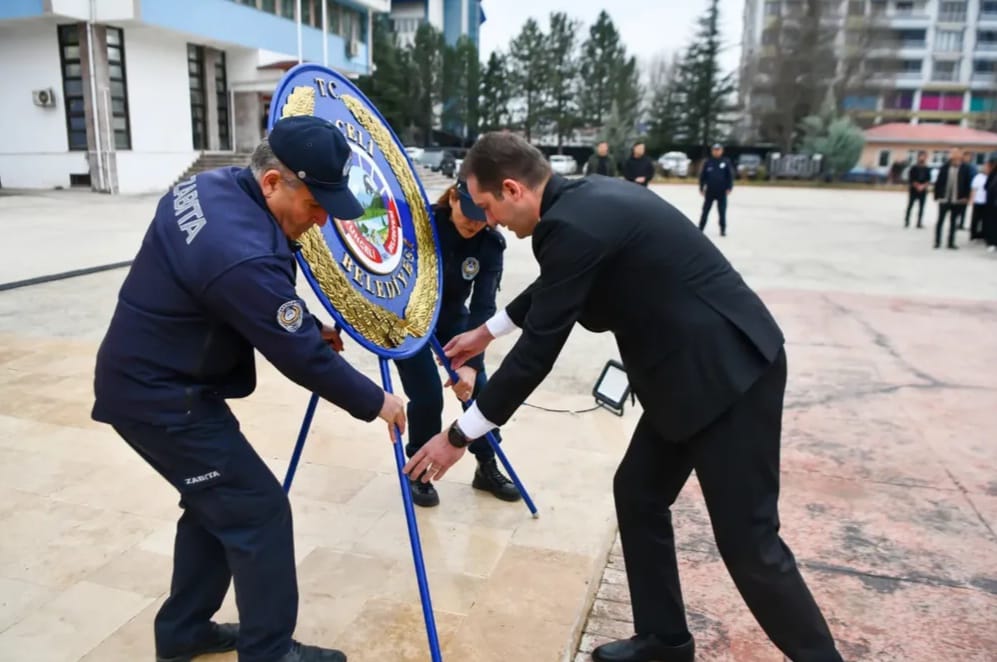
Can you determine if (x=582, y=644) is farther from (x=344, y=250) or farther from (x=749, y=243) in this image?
(x=749, y=243)

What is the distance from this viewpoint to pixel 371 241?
111 inches

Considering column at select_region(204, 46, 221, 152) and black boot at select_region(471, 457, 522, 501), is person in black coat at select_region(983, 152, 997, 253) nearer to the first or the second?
black boot at select_region(471, 457, 522, 501)

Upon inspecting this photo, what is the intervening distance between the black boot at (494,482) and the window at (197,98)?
2496 cm

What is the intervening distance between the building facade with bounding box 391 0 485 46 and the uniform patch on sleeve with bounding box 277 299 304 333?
6248cm

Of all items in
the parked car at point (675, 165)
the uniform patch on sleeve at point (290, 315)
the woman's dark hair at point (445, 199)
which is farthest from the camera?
the parked car at point (675, 165)

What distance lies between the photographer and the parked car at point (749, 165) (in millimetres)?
46234

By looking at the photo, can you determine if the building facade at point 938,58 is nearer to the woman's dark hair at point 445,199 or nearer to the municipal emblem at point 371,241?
the woman's dark hair at point 445,199

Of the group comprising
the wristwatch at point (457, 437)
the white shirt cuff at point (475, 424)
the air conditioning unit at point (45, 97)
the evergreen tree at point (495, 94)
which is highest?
the evergreen tree at point (495, 94)

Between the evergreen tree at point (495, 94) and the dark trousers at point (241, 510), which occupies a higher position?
the evergreen tree at point (495, 94)

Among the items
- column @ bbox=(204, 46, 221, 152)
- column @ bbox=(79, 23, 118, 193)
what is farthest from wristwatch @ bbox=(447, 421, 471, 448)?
column @ bbox=(204, 46, 221, 152)

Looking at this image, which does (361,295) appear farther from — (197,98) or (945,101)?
(945,101)

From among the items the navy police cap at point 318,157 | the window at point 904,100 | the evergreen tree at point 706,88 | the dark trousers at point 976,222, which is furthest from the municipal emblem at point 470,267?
the window at point 904,100

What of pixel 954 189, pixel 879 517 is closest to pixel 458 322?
pixel 879 517

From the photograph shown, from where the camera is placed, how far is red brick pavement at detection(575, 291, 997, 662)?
2.80 meters
